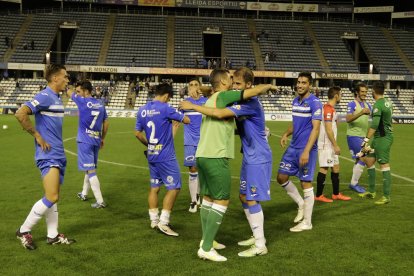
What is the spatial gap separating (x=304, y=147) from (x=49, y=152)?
4.17 m

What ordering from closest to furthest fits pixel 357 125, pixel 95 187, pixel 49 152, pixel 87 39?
pixel 49 152 < pixel 95 187 < pixel 357 125 < pixel 87 39

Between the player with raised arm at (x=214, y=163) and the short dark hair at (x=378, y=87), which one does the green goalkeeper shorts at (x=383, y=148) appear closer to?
the short dark hair at (x=378, y=87)

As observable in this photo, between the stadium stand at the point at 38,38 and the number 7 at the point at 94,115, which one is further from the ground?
the stadium stand at the point at 38,38

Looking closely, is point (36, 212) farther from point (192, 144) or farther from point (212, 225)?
point (192, 144)

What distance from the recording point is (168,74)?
50.3 meters

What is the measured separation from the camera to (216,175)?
586cm

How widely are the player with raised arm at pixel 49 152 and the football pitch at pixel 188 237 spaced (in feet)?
0.82

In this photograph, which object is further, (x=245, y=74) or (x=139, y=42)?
(x=139, y=42)

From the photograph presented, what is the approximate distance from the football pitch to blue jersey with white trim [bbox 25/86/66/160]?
1.37 m

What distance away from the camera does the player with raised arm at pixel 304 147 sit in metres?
7.41

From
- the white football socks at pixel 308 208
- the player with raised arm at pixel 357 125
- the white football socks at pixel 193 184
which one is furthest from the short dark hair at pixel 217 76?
the player with raised arm at pixel 357 125

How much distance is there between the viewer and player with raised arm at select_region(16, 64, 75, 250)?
20.5 ft

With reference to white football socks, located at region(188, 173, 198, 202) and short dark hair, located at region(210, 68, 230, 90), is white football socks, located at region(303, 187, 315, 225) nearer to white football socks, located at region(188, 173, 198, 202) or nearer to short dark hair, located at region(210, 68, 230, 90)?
white football socks, located at region(188, 173, 198, 202)

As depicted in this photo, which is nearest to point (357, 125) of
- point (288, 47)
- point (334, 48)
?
point (288, 47)
